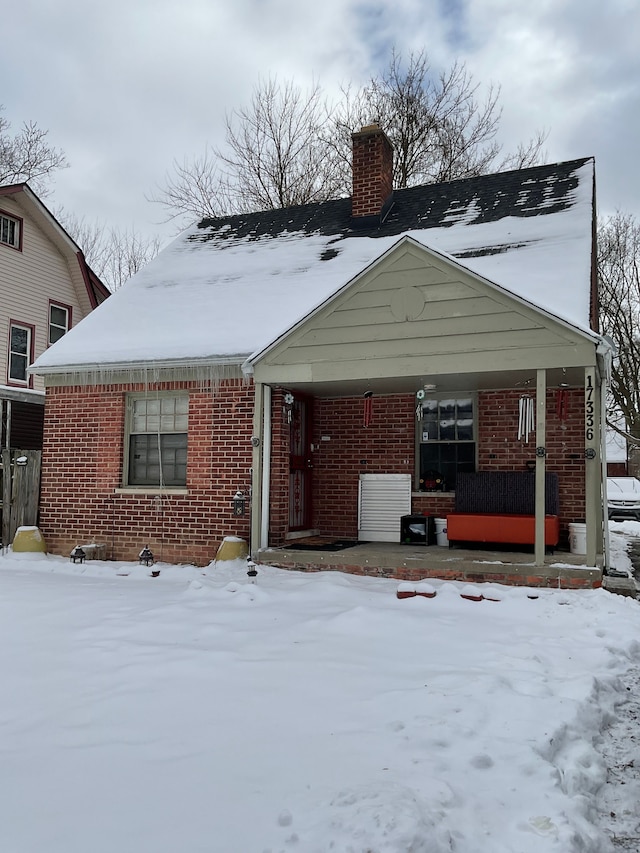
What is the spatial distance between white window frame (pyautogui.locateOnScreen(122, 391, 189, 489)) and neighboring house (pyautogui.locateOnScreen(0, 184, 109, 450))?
6.85 m

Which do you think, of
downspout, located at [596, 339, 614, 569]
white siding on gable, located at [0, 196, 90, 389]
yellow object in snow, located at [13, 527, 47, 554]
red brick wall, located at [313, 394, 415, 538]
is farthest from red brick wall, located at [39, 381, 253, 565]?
white siding on gable, located at [0, 196, 90, 389]

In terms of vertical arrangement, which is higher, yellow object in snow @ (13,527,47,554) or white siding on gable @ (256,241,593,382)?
white siding on gable @ (256,241,593,382)

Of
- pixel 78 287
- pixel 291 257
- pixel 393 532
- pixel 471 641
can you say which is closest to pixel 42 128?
pixel 78 287

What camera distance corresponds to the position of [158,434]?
31.9ft

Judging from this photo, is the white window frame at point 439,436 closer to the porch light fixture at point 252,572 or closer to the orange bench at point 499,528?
the orange bench at point 499,528

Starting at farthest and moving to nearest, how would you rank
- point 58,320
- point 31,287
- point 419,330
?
1. point 58,320
2. point 31,287
3. point 419,330

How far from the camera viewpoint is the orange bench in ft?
26.0

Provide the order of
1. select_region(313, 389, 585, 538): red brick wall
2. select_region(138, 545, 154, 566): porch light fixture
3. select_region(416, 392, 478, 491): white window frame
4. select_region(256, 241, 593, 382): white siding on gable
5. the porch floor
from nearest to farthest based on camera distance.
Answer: the porch floor → select_region(256, 241, 593, 382): white siding on gable → select_region(313, 389, 585, 538): red brick wall → select_region(138, 545, 154, 566): porch light fixture → select_region(416, 392, 478, 491): white window frame

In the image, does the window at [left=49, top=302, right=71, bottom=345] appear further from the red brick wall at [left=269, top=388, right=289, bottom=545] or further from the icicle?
the red brick wall at [left=269, top=388, right=289, bottom=545]

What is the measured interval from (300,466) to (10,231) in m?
12.2

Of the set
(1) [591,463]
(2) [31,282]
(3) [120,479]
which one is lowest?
(3) [120,479]

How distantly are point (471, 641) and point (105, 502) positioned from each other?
20.5 ft

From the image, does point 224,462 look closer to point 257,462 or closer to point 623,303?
point 257,462

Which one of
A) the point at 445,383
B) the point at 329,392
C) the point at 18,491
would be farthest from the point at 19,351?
the point at 445,383
